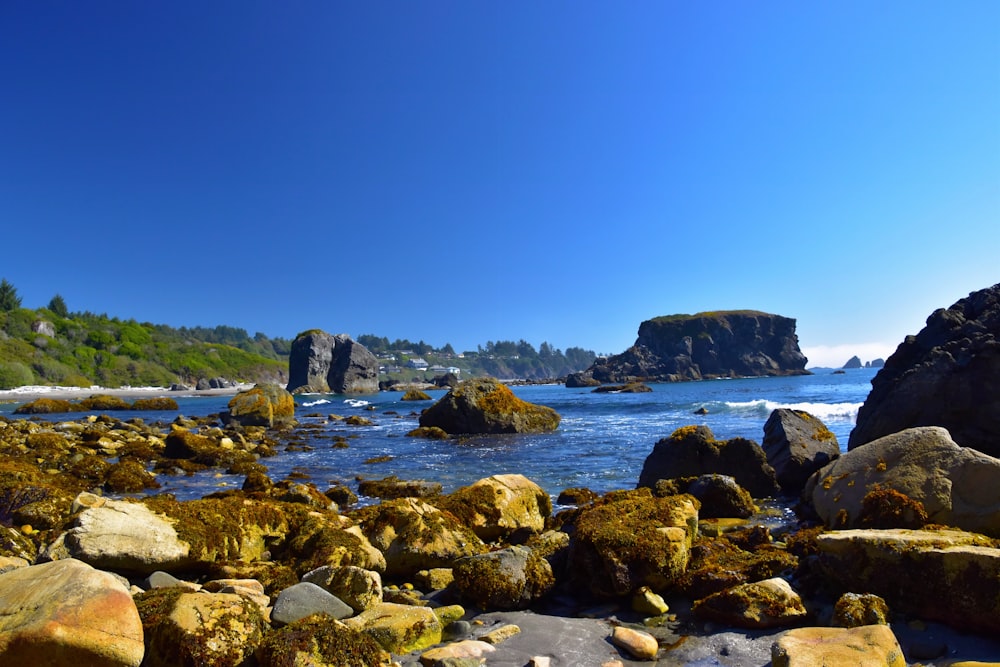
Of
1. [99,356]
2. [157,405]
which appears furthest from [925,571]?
[99,356]

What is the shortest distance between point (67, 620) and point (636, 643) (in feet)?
14.5

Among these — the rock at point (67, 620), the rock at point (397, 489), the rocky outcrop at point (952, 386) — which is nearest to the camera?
the rock at point (67, 620)

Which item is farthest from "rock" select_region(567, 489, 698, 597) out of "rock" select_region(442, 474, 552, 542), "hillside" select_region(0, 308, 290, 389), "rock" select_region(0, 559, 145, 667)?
"hillside" select_region(0, 308, 290, 389)

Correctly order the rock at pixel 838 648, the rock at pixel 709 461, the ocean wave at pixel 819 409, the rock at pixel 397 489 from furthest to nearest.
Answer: the ocean wave at pixel 819 409 < the rock at pixel 397 489 < the rock at pixel 709 461 < the rock at pixel 838 648

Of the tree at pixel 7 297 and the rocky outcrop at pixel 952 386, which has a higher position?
the tree at pixel 7 297

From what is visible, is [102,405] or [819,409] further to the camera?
[102,405]

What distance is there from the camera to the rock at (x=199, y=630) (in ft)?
13.6

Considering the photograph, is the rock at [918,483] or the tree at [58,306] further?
the tree at [58,306]

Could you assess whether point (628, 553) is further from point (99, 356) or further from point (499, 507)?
point (99, 356)

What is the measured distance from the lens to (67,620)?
364cm

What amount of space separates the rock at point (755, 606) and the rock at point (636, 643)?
0.76 meters

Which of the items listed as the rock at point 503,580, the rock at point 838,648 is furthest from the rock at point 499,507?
the rock at point 838,648

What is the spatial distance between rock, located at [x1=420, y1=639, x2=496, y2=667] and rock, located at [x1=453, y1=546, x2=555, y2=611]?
1022 millimetres

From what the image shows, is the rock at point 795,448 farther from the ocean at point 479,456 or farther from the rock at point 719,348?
the rock at point 719,348
